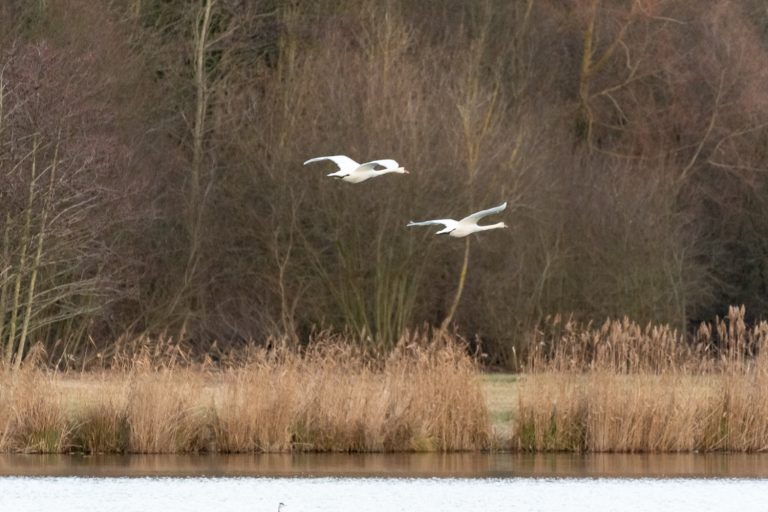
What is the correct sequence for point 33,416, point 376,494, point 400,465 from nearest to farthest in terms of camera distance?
point 376,494
point 400,465
point 33,416

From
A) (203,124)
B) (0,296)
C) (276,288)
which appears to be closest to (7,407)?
(0,296)

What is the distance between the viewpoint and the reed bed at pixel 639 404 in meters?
18.8

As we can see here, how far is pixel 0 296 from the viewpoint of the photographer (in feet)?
87.6

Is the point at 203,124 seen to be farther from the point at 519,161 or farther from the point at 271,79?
the point at 519,161

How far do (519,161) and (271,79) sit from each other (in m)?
4.75

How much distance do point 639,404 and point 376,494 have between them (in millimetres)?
3519

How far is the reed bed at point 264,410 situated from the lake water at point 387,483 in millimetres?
222

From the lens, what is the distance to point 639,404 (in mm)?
18844

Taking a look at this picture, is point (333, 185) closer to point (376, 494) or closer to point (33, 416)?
point (33, 416)

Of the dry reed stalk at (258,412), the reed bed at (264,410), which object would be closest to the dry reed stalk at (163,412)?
the reed bed at (264,410)

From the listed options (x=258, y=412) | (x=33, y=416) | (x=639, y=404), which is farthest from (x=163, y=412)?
(x=639, y=404)

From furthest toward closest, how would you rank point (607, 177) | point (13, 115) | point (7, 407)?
point (607, 177) < point (13, 115) < point (7, 407)

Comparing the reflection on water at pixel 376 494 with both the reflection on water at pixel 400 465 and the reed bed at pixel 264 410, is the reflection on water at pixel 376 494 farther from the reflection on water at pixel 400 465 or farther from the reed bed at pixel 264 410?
the reed bed at pixel 264 410

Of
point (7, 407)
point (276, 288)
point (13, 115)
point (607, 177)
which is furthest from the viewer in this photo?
point (607, 177)
